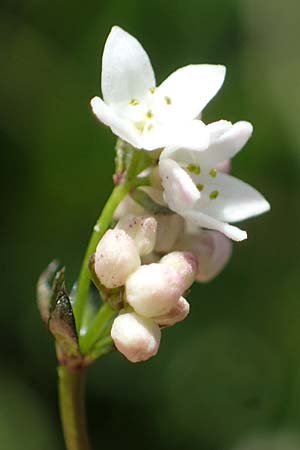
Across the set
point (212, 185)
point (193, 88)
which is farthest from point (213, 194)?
point (193, 88)

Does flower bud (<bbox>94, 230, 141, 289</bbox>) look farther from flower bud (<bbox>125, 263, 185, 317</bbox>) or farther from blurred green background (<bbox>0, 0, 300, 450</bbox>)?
blurred green background (<bbox>0, 0, 300, 450</bbox>)

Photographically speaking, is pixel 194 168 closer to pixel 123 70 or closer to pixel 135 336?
pixel 123 70

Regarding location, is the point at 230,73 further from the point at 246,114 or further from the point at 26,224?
the point at 26,224

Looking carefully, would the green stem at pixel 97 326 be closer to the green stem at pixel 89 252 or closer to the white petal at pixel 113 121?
the green stem at pixel 89 252

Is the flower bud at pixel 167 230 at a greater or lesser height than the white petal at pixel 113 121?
lesser

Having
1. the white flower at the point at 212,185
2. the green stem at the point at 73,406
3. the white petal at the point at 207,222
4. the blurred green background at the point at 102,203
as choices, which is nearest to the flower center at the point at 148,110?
the white flower at the point at 212,185
